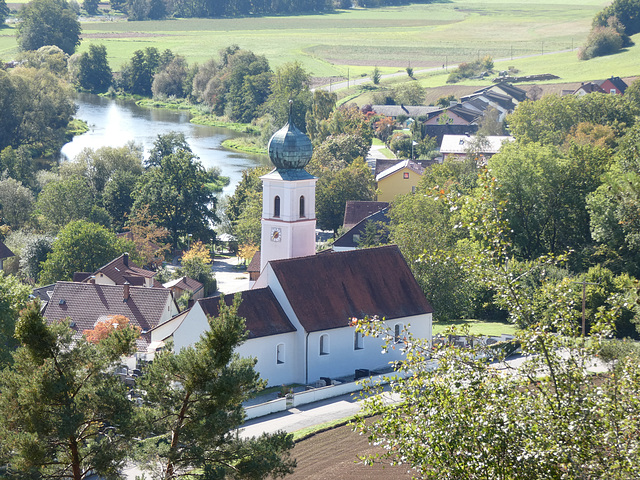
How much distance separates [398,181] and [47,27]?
9443 centimetres

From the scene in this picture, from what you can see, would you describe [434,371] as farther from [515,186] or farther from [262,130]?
[262,130]

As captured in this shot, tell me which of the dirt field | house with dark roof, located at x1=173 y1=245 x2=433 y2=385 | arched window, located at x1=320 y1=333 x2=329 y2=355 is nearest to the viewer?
the dirt field

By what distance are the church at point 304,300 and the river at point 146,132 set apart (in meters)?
45.5

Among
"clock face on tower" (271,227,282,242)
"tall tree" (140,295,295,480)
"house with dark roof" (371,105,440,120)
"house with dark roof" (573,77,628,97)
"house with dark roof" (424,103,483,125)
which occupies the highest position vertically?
"tall tree" (140,295,295,480)

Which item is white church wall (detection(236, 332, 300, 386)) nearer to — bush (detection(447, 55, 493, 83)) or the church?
the church

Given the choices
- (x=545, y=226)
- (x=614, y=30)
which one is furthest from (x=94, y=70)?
(x=545, y=226)

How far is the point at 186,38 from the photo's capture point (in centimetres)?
19762

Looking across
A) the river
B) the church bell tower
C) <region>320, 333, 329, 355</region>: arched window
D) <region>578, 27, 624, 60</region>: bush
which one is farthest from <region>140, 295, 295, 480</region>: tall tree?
<region>578, 27, 624, 60</region>: bush

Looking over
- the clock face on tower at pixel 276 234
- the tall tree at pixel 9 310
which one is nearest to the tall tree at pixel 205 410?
the tall tree at pixel 9 310

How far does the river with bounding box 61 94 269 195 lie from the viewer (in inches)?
4252

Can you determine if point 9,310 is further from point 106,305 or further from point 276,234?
point 276,234

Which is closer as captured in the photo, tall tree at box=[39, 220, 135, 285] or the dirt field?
the dirt field

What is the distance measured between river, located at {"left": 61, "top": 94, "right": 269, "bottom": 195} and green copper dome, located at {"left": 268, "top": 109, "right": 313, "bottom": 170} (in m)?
Result: 44.5

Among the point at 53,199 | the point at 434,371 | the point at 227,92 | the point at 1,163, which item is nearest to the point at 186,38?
the point at 227,92
